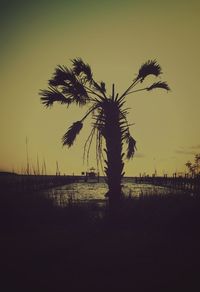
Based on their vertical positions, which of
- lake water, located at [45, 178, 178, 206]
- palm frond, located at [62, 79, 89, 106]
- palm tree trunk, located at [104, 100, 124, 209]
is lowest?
lake water, located at [45, 178, 178, 206]

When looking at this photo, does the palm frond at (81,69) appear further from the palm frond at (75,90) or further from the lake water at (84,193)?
the lake water at (84,193)

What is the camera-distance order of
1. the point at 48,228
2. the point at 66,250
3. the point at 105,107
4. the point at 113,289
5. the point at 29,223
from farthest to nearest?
the point at 105,107 < the point at 29,223 < the point at 48,228 < the point at 66,250 < the point at 113,289

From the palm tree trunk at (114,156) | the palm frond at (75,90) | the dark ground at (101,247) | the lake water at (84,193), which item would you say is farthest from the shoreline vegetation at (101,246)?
the palm frond at (75,90)

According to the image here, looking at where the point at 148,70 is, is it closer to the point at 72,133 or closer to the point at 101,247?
the point at 72,133

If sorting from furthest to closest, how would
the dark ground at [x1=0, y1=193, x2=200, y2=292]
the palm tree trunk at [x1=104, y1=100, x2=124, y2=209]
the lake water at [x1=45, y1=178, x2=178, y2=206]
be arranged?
the lake water at [x1=45, y1=178, x2=178, y2=206]
the palm tree trunk at [x1=104, y1=100, x2=124, y2=209]
the dark ground at [x1=0, y1=193, x2=200, y2=292]

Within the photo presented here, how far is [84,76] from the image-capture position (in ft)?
54.1

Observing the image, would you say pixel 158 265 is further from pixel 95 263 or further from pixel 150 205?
pixel 150 205

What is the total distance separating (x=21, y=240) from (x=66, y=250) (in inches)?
73.3

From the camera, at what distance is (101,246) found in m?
9.27

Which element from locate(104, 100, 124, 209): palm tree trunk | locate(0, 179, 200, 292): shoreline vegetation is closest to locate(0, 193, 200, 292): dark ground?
locate(0, 179, 200, 292): shoreline vegetation

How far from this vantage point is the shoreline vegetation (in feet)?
21.7

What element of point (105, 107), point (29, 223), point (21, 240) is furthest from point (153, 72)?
point (21, 240)

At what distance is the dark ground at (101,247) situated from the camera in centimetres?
658

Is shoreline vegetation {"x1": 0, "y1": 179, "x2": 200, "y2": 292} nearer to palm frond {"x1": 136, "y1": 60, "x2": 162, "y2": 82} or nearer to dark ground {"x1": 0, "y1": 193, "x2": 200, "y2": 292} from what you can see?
dark ground {"x1": 0, "y1": 193, "x2": 200, "y2": 292}
